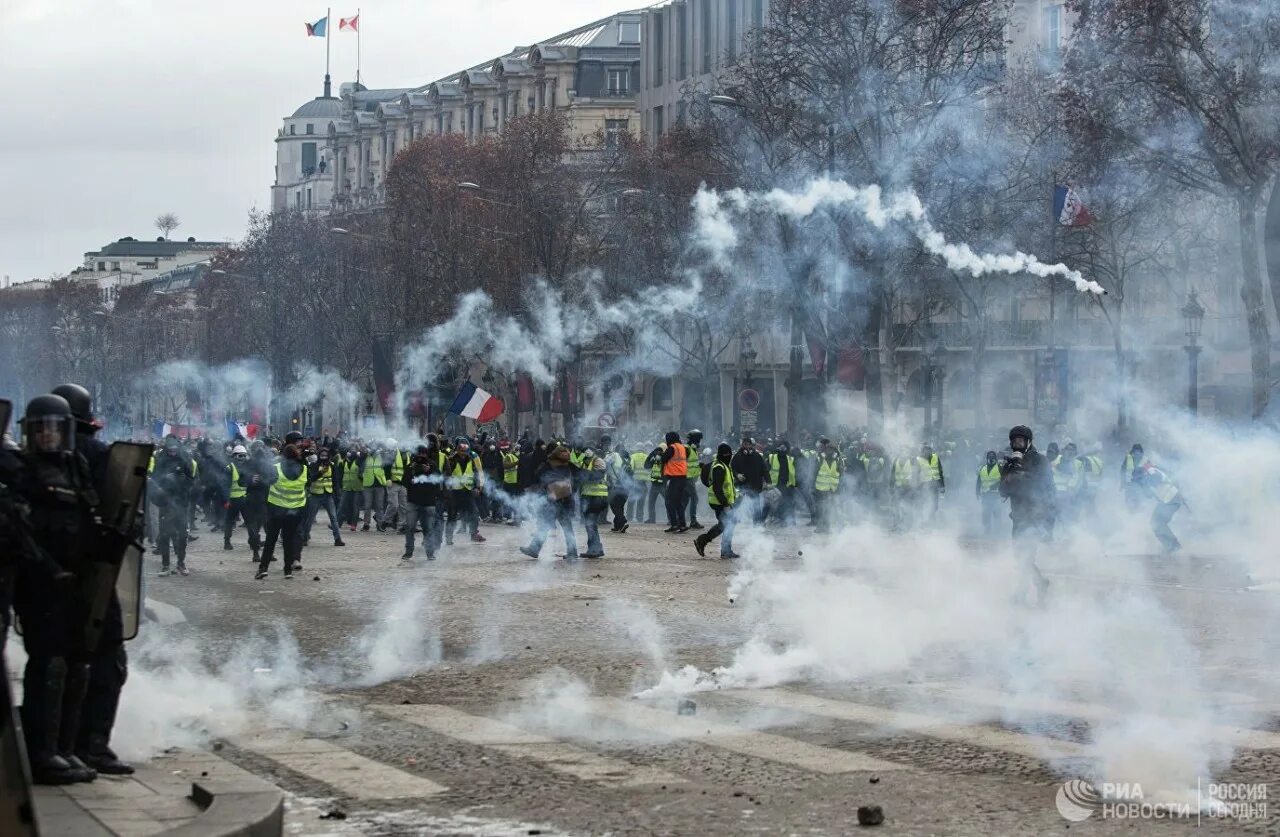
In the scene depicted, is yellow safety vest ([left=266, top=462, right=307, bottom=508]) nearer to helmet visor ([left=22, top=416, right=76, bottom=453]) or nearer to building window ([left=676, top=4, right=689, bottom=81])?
helmet visor ([left=22, top=416, right=76, bottom=453])

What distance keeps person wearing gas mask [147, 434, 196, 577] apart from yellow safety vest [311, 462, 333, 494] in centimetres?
519

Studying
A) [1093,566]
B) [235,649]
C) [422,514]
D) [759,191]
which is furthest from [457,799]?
[759,191]

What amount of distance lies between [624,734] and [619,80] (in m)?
94.3

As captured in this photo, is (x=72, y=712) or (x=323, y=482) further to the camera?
(x=323, y=482)

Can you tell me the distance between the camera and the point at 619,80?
4043 inches

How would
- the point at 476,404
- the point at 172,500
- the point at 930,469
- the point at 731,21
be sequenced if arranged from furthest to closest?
the point at 731,21 < the point at 476,404 < the point at 930,469 < the point at 172,500

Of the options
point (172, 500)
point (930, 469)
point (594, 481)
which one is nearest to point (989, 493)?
point (930, 469)

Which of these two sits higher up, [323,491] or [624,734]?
[323,491]

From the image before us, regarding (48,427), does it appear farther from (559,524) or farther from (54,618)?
(559,524)

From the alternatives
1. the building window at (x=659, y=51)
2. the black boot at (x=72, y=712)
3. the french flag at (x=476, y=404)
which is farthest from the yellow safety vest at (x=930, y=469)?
the building window at (x=659, y=51)

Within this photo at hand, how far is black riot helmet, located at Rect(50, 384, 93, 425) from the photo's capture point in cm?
920

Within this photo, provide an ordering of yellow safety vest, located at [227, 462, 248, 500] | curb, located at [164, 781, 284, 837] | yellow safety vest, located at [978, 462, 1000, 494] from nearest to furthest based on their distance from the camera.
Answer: curb, located at [164, 781, 284, 837] → yellow safety vest, located at [227, 462, 248, 500] → yellow safety vest, located at [978, 462, 1000, 494]

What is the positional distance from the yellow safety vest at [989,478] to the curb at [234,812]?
23.4 m

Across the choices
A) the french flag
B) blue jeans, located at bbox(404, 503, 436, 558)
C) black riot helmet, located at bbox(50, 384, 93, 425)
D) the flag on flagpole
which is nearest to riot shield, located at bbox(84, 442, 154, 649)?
black riot helmet, located at bbox(50, 384, 93, 425)
